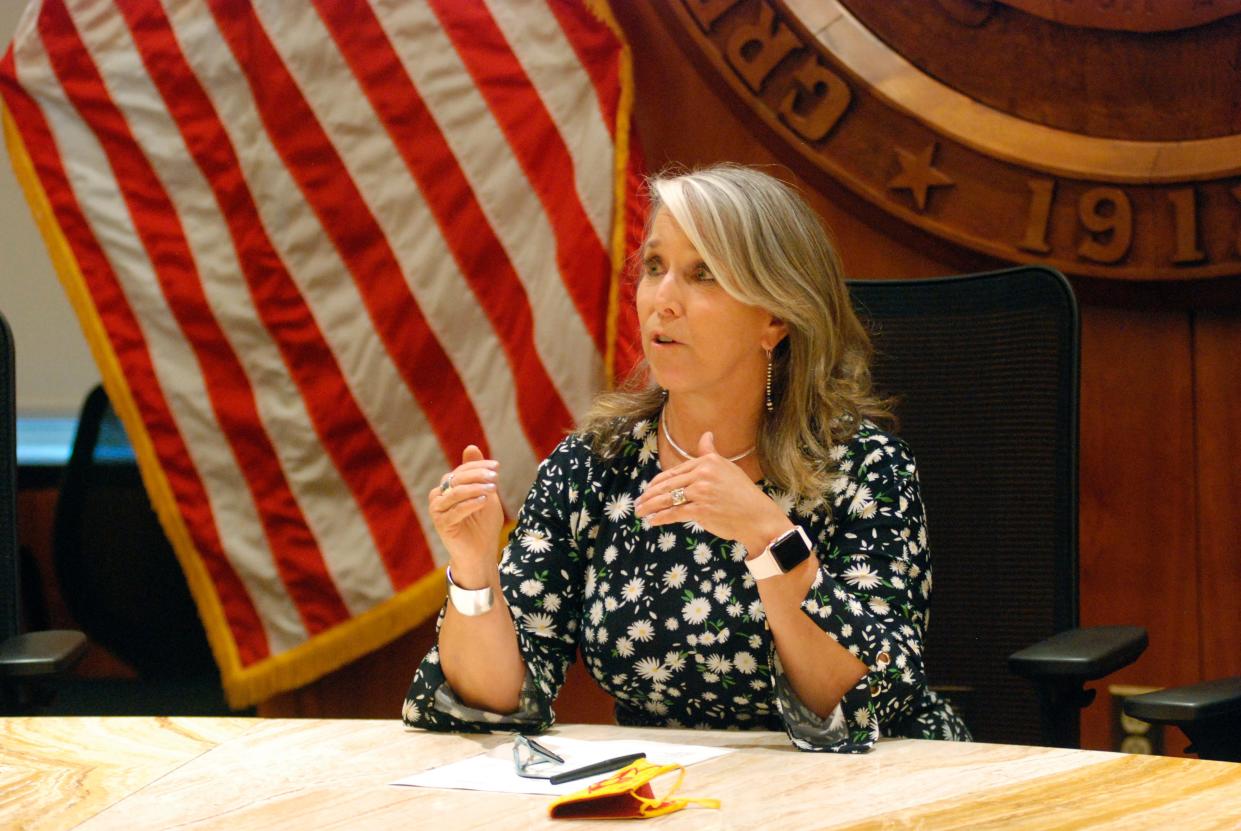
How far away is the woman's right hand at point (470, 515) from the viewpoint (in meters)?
1.38

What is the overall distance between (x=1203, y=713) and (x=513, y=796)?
2.41ft

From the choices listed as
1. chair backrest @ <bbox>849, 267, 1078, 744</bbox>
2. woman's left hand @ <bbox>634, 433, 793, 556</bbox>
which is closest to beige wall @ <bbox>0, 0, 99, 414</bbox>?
chair backrest @ <bbox>849, 267, 1078, 744</bbox>

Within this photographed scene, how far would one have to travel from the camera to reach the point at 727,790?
110cm

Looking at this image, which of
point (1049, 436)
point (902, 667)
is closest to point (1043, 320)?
point (1049, 436)

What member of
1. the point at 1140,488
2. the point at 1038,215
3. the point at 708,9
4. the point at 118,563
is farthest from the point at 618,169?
the point at 118,563

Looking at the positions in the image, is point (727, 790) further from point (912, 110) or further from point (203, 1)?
point (203, 1)

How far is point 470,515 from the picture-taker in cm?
140

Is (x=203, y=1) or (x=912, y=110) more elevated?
(x=203, y=1)

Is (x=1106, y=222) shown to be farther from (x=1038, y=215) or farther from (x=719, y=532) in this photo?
(x=719, y=532)

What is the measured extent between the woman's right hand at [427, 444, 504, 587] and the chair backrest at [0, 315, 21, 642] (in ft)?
2.84

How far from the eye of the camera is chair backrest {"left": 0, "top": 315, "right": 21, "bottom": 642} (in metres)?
1.93

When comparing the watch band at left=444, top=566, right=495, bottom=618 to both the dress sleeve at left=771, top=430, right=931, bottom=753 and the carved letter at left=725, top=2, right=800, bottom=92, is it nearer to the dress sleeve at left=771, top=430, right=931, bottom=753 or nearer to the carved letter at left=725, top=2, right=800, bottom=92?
the dress sleeve at left=771, top=430, right=931, bottom=753

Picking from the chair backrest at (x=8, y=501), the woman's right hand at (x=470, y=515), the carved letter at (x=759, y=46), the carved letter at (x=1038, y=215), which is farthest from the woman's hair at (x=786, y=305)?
the chair backrest at (x=8, y=501)

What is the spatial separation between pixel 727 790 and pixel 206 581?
1746 mm
